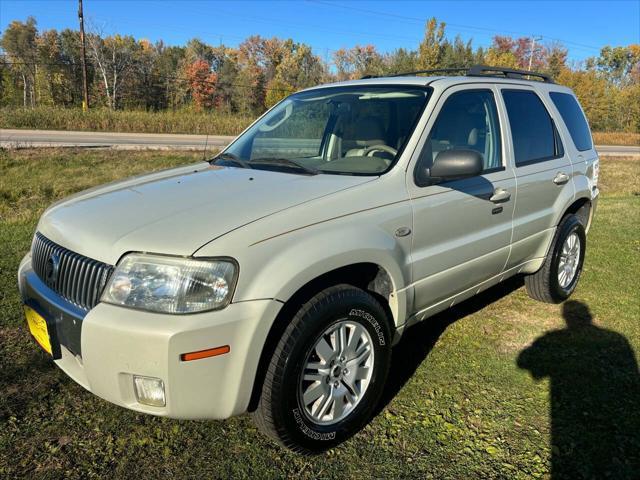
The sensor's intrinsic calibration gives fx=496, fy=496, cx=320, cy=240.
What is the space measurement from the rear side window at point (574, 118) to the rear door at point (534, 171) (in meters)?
0.30

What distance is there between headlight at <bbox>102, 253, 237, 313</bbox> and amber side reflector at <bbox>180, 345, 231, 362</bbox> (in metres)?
0.17

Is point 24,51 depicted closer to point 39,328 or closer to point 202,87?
point 202,87

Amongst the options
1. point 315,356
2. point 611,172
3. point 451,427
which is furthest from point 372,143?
point 611,172

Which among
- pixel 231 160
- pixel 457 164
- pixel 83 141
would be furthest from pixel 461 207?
pixel 83 141

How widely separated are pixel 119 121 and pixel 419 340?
26369 mm

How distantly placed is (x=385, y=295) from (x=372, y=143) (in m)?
0.98

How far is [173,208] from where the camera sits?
2406 mm

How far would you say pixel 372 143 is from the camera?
3154mm

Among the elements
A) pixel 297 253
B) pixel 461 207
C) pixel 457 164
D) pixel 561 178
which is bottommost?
pixel 297 253

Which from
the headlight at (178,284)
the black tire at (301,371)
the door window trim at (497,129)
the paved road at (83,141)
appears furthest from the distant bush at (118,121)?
the headlight at (178,284)

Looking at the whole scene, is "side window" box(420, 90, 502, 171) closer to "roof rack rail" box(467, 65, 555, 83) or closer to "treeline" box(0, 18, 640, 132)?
"roof rack rail" box(467, 65, 555, 83)

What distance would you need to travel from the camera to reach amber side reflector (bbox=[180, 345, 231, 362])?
2.00 metres

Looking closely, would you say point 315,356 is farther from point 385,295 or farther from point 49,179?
point 49,179

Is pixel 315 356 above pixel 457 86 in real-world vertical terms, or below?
below
